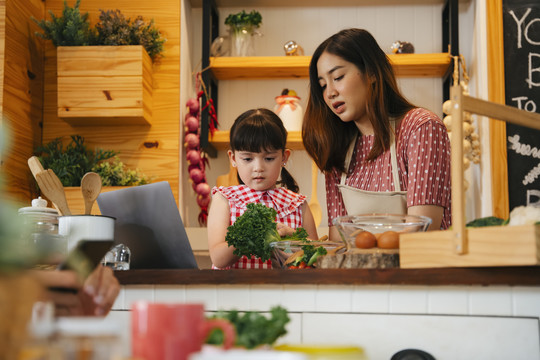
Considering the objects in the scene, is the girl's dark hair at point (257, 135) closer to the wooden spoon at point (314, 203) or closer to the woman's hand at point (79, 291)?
the wooden spoon at point (314, 203)

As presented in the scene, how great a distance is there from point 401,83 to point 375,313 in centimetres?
Result: 232

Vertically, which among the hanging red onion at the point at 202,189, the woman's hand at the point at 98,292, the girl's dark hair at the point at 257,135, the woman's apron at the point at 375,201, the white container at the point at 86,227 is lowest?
the woman's hand at the point at 98,292

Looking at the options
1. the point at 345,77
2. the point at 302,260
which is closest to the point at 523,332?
the point at 302,260

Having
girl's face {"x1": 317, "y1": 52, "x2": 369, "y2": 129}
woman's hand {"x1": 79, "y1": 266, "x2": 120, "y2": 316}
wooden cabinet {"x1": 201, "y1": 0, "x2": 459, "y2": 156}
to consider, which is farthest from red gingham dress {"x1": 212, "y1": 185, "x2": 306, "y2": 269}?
woman's hand {"x1": 79, "y1": 266, "x2": 120, "y2": 316}

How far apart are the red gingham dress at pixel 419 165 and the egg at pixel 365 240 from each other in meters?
0.60

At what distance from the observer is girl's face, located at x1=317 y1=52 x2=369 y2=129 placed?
75.5 inches

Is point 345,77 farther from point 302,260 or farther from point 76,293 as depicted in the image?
point 76,293

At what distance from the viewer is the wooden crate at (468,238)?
0.92 meters

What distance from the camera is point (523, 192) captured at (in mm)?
2732

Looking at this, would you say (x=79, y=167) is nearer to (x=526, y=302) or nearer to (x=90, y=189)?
(x=90, y=189)

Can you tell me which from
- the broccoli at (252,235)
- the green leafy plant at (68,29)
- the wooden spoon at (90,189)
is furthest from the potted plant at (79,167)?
the broccoli at (252,235)

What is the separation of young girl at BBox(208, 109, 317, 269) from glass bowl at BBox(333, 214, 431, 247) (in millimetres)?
744

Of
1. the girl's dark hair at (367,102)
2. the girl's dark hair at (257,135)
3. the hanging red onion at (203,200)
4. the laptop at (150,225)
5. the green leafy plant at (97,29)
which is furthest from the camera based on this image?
the hanging red onion at (203,200)

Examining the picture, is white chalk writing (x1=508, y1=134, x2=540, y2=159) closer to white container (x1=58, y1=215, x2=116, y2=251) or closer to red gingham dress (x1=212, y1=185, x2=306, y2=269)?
red gingham dress (x1=212, y1=185, x2=306, y2=269)
